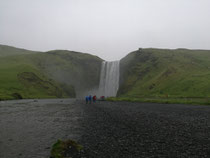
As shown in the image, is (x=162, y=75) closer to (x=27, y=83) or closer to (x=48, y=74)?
(x=27, y=83)

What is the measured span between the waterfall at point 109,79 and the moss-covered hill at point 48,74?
279 inches

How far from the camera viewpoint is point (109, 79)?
423 feet

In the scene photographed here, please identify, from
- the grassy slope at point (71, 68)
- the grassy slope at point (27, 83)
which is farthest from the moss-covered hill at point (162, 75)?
the grassy slope at point (27, 83)

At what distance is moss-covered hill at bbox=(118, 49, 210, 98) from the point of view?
63.3m

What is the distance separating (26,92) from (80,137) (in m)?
84.8

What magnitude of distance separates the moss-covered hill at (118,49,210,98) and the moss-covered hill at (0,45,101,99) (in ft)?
114

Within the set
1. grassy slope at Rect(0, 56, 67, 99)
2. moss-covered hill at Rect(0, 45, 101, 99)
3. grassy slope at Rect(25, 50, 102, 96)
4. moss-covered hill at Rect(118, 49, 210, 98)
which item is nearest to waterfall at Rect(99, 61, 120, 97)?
moss-covered hill at Rect(118, 49, 210, 98)

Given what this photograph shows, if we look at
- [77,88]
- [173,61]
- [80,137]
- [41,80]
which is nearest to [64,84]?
[77,88]

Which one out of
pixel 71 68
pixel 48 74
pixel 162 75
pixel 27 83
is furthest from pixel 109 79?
pixel 27 83

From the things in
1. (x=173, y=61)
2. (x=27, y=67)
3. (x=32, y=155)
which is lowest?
(x=32, y=155)

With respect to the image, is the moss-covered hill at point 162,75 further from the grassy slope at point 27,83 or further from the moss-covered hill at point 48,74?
the grassy slope at point 27,83

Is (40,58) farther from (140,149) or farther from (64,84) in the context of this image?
(140,149)

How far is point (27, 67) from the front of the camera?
4488 inches

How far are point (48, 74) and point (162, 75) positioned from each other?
269 ft
